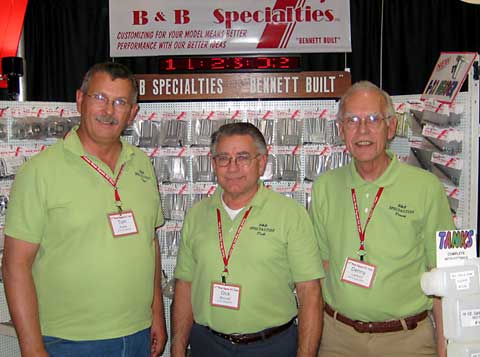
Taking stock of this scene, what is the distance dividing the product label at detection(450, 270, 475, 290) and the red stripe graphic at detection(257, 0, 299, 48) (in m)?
3.14

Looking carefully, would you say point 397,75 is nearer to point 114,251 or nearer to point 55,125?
point 55,125

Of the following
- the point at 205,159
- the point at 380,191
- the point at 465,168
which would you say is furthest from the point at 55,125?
the point at 465,168

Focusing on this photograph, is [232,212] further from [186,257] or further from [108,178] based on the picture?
[108,178]

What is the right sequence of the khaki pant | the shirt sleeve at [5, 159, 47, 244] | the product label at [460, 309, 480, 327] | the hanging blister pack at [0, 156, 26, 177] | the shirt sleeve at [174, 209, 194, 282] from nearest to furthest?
1. the product label at [460, 309, 480, 327]
2. the shirt sleeve at [5, 159, 47, 244]
3. the khaki pant
4. the shirt sleeve at [174, 209, 194, 282]
5. the hanging blister pack at [0, 156, 26, 177]

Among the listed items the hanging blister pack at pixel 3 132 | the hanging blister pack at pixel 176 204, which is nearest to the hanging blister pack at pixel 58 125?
the hanging blister pack at pixel 3 132

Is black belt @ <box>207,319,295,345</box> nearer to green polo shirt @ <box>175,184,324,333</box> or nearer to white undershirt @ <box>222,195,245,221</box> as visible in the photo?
green polo shirt @ <box>175,184,324,333</box>

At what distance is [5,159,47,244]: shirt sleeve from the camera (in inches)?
74.0

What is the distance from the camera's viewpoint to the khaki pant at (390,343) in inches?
83.9

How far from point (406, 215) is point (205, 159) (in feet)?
6.16

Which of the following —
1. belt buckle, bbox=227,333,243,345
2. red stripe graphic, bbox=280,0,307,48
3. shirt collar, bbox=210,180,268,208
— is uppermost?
red stripe graphic, bbox=280,0,307,48

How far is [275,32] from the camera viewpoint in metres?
3.92

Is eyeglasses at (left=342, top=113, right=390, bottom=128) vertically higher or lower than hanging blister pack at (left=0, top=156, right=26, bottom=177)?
higher

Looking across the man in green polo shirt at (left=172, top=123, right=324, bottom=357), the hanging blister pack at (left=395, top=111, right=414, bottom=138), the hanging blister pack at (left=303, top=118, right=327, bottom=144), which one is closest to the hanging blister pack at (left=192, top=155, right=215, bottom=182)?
the hanging blister pack at (left=303, top=118, right=327, bottom=144)

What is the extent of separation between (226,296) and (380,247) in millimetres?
713
